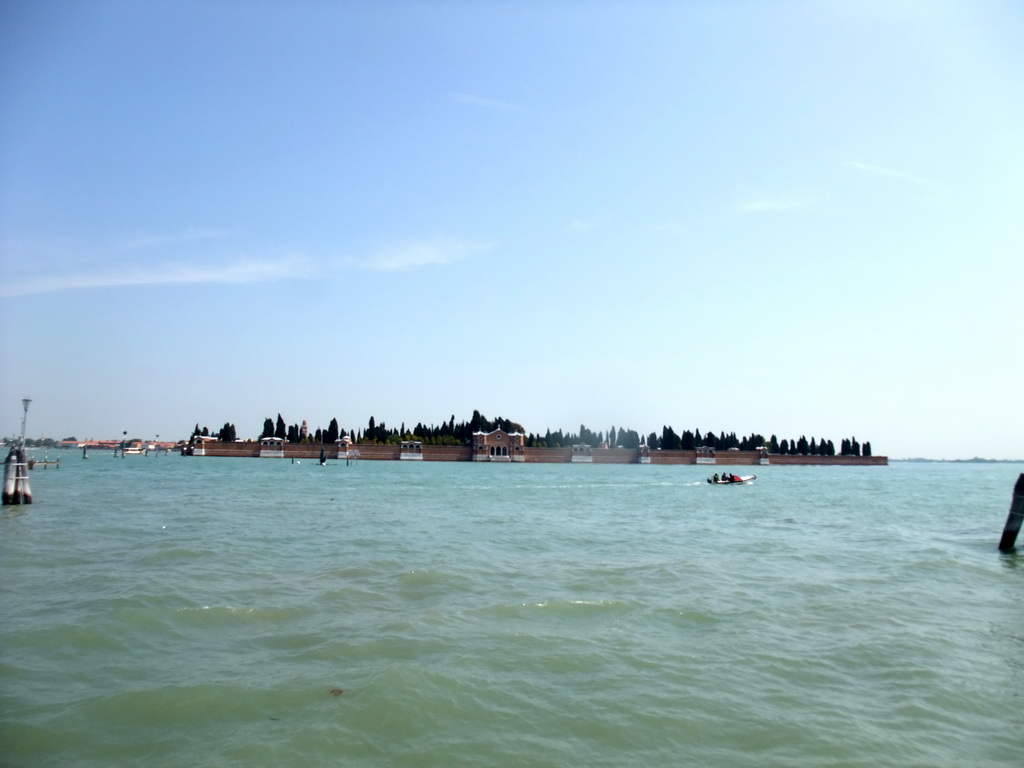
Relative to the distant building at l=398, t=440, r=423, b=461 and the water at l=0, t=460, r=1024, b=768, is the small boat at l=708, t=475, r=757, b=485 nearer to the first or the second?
the water at l=0, t=460, r=1024, b=768

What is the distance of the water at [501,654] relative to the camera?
171 inches

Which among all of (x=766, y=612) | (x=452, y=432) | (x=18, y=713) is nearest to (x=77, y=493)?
(x=18, y=713)

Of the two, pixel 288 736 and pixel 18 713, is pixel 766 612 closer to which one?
pixel 288 736

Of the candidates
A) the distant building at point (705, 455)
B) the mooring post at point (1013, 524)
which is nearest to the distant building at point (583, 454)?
the distant building at point (705, 455)

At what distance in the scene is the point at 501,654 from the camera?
5965 mm

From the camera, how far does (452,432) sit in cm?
9881

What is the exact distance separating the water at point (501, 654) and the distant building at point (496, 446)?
77616 millimetres

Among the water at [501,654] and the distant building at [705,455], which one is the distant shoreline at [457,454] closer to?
the distant building at [705,455]

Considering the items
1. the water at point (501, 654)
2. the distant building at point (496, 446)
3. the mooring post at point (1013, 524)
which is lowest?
the water at point (501, 654)

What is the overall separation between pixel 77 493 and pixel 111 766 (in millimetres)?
24543

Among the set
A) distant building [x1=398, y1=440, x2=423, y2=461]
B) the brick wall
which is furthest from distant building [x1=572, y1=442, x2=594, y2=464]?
distant building [x1=398, y1=440, x2=423, y2=461]

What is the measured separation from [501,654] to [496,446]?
85015 millimetres

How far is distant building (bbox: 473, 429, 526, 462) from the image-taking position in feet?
296

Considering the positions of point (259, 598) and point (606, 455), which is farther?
point (606, 455)
